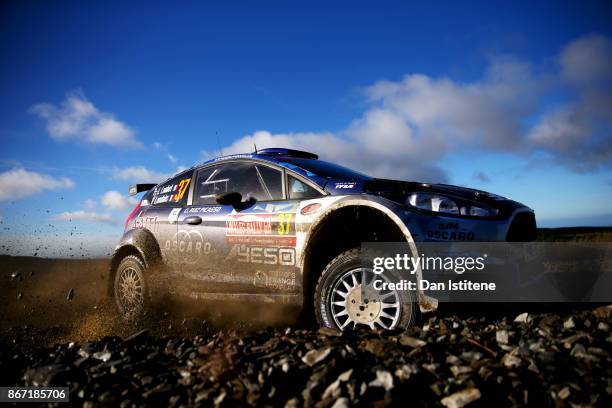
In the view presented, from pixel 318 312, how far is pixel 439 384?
1394 mm

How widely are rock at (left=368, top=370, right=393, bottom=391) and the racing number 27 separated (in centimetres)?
179

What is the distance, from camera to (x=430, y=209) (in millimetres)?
3197

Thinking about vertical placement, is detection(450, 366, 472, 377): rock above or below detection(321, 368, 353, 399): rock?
above

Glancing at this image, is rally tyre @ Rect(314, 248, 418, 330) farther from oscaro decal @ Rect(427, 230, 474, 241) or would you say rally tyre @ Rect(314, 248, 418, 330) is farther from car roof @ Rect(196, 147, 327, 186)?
car roof @ Rect(196, 147, 327, 186)

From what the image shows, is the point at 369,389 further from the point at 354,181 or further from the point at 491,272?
the point at 354,181

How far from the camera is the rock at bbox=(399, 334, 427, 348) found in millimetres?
2598

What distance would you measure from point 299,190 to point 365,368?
1951mm

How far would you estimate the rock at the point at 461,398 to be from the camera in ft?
6.46

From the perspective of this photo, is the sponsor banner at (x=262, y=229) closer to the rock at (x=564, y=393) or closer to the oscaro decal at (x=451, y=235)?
the oscaro decal at (x=451, y=235)

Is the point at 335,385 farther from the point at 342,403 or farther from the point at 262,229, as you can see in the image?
the point at 262,229

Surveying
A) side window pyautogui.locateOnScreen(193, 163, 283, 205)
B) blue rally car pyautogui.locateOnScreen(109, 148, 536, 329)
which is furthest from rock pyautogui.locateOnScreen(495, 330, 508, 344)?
side window pyautogui.locateOnScreen(193, 163, 283, 205)

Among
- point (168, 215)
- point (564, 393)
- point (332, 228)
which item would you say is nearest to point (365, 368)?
point (564, 393)

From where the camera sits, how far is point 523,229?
327cm

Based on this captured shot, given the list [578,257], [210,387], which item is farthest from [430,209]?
[578,257]
